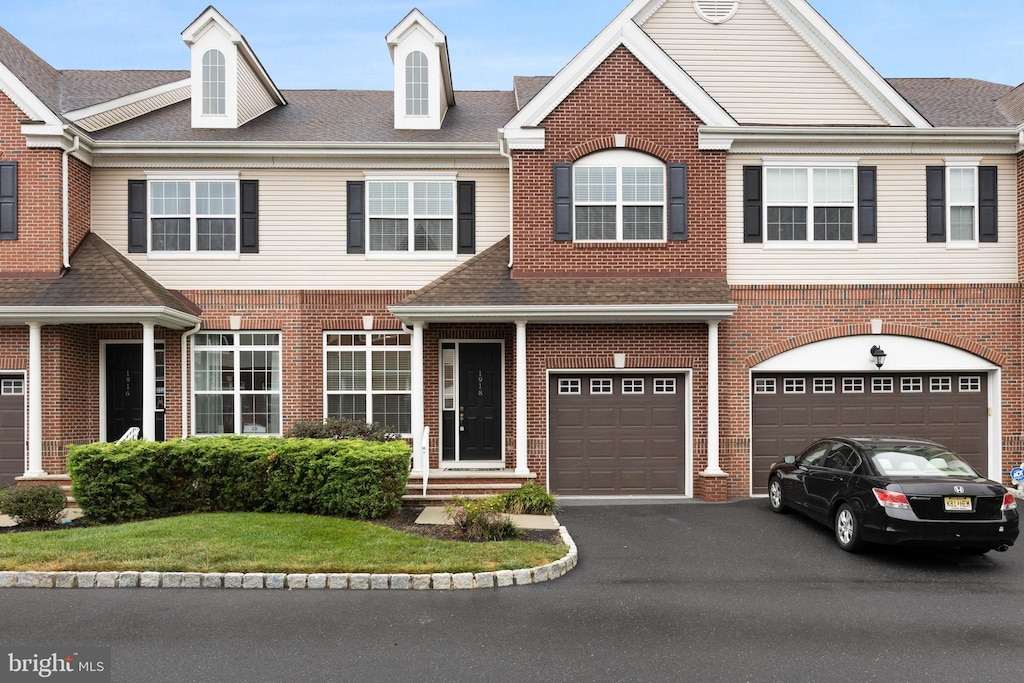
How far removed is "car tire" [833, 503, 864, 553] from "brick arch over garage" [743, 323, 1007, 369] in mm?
4440

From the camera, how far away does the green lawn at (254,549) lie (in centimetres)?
823

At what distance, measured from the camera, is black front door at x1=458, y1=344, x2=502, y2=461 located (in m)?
14.6

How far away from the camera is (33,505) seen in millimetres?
10359

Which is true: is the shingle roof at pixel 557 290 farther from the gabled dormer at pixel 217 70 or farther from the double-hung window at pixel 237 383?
the gabled dormer at pixel 217 70

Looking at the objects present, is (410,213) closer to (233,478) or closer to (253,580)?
(233,478)

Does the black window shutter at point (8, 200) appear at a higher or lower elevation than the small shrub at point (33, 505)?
higher

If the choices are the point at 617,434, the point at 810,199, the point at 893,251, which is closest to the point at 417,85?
the point at 810,199

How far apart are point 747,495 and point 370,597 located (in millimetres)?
8544

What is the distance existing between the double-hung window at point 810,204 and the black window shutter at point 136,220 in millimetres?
12439

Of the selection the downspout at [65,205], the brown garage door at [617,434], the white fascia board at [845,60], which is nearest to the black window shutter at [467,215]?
the brown garage door at [617,434]

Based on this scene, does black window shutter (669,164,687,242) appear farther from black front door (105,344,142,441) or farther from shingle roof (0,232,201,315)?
black front door (105,344,142,441)

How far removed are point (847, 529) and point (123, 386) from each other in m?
13.5

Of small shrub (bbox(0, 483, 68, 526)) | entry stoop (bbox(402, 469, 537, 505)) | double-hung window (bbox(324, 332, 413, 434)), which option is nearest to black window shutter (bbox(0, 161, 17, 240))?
small shrub (bbox(0, 483, 68, 526))

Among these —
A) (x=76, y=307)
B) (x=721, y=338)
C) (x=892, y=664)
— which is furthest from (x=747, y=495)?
(x=76, y=307)
